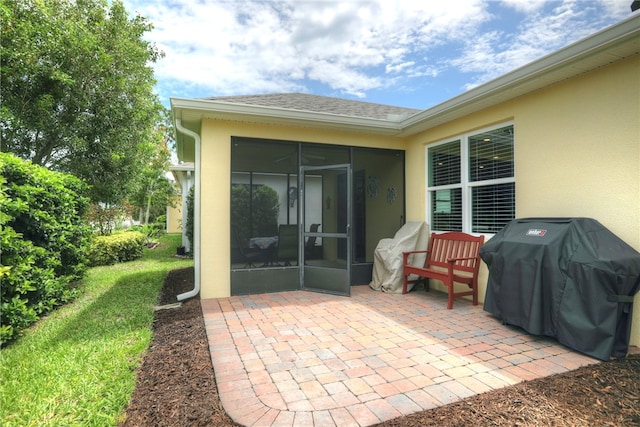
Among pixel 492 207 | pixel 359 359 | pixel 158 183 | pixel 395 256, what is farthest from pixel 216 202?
pixel 158 183

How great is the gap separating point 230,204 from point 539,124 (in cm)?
429

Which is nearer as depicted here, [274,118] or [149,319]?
[149,319]

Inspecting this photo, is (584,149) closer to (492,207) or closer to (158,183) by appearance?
(492,207)

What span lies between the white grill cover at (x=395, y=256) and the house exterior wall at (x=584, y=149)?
165 centimetres

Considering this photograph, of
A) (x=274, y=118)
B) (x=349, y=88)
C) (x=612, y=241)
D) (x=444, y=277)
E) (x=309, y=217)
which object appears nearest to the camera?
(x=612, y=241)

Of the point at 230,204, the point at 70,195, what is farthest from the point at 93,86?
the point at 230,204

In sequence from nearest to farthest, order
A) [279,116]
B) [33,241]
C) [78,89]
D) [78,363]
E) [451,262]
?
[78,363] → [33,241] → [451,262] → [279,116] → [78,89]

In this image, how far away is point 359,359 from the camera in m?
2.73

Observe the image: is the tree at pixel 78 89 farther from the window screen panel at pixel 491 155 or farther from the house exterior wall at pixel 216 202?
the window screen panel at pixel 491 155

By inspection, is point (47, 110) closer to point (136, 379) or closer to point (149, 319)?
point (149, 319)

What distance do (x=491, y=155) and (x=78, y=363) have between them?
5352 millimetres

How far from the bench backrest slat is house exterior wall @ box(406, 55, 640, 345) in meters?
0.75

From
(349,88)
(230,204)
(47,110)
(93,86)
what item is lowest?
(230,204)

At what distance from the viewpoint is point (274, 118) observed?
15.8 feet
